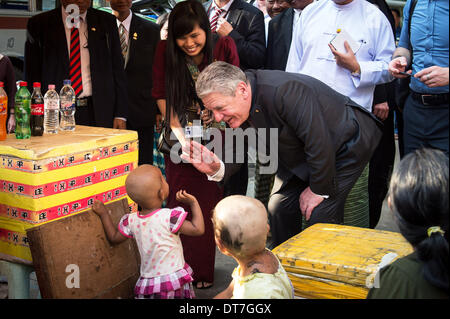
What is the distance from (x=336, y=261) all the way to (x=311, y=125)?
707 millimetres

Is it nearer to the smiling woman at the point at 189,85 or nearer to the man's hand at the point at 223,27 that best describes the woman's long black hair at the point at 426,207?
the smiling woman at the point at 189,85

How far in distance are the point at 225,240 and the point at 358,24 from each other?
2.06 m

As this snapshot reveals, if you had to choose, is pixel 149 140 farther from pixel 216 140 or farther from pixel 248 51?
pixel 216 140

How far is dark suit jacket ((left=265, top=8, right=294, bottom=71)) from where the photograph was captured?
4.44 m

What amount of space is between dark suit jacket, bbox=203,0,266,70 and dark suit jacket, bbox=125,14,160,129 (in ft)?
2.26

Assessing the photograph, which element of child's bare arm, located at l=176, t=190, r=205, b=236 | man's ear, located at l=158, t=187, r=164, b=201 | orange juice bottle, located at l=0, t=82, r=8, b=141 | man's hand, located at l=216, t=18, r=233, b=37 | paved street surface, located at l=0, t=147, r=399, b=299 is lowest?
paved street surface, located at l=0, t=147, r=399, b=299

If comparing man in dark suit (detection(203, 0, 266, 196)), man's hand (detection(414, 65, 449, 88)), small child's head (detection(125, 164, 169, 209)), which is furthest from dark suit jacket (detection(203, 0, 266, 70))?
→ small child's head (detection(125, 164, 169, 209))

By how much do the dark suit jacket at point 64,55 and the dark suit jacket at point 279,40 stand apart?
125cm

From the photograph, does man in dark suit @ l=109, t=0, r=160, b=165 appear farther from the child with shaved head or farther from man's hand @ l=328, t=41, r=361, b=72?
the child with shaved head

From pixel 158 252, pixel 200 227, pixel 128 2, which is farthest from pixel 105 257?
pixel 128 2

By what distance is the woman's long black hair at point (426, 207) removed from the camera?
5.29 ft

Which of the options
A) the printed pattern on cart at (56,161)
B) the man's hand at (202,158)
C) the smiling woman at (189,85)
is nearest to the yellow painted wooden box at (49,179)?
the printed pattern on cart at (56,161)

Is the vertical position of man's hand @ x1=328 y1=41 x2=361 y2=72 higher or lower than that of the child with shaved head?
higher

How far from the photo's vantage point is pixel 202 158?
321cm
